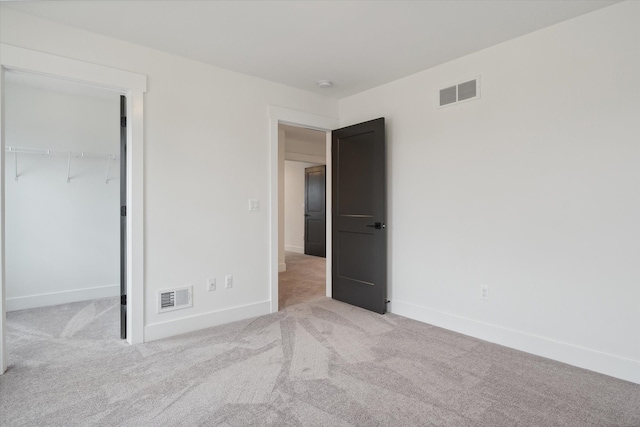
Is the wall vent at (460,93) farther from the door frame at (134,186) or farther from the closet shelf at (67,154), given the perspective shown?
the closet shelf at (67,154)

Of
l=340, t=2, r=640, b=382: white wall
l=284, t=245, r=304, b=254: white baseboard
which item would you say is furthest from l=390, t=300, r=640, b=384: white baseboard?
l=284, t=245, r=304, b=254: white baseboard

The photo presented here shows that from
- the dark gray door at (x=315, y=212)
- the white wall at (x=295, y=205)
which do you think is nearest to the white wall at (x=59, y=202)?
the dark gray door at (x=315, y=212)

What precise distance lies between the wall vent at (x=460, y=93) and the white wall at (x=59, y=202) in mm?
3901

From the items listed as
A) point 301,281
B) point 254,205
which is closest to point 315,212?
point 301,281

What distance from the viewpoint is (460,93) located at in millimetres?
3207

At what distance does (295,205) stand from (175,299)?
6027mm

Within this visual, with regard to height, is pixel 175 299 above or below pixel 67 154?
below

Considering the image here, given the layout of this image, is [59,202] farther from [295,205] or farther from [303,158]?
[295,205]

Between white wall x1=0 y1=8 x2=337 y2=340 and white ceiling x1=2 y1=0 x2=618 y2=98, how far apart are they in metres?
0.17

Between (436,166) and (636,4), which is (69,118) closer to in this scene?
(436,166)

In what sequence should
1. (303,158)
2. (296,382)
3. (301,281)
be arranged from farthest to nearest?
(303,158) < (301,281) < (296,382)

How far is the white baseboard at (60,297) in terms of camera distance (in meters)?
3.88

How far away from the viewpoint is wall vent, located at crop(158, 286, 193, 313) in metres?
3.09

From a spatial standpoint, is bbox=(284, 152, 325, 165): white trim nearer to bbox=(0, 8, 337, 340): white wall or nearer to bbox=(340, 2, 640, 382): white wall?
bbox=(0, 8, 337, 340): white wall
